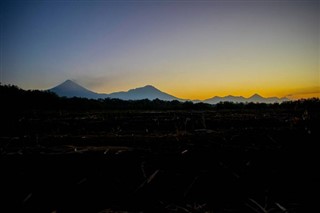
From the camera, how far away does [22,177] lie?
4363 mm

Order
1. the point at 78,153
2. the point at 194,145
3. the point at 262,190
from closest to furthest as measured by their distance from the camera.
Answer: the point at 262,190
the point at 78,153
the point at 194,145

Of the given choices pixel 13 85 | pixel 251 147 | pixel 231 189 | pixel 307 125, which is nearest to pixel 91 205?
pixel 231 189

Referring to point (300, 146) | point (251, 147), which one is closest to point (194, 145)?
point (251, 147)

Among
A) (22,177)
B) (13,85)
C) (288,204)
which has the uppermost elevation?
(13,85)

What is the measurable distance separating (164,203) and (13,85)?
40.4 meters

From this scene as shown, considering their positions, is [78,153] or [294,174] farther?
[78,153]

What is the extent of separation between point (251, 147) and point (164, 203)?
2077mm

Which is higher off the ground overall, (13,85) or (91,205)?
(13,85)

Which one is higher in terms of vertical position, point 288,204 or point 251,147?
point 251,147

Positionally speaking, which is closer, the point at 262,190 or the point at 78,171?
the point at 262,190

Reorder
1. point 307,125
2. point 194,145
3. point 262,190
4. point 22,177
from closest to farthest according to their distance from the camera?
point 262,190 → point 22,177 → point 194,145 → point 307,125

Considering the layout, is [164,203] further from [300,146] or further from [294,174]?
[300,146]

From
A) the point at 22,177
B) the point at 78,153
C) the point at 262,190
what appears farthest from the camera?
the point at 78,153

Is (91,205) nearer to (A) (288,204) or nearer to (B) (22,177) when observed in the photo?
(B) (22,177)
